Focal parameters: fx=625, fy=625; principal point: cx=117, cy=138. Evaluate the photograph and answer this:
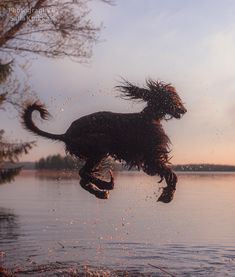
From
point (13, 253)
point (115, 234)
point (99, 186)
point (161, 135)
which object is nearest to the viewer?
point (161, 135)

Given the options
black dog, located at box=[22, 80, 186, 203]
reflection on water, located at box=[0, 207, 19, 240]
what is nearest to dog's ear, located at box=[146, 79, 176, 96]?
black dog, located at box=[22, 80, 186, 203]

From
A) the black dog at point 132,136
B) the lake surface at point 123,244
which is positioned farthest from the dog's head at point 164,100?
the lake surface at point 123,244

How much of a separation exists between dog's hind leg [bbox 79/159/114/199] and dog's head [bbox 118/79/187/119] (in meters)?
1.15

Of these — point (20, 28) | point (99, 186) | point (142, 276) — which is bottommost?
point (142, 276)

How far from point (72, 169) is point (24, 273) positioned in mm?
3585

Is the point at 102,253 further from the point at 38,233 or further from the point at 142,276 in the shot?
the point at 38,233

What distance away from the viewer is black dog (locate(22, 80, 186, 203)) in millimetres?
8367

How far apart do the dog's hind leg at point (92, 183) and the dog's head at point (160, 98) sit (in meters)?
1.15

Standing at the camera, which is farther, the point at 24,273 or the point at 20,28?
the point at 20,28

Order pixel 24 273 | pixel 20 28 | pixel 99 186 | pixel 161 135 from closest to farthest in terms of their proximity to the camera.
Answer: pixel 161 135 → pixel 99 186 → pixel 24 273 → pixel 20 28

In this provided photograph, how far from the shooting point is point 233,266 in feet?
45.4

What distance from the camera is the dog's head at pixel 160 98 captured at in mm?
8508

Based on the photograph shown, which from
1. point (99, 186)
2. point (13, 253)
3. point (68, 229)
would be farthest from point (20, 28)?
point (99, 186)

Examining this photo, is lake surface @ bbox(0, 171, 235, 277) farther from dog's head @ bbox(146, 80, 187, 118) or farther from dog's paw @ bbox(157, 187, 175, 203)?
dog's head @ bbox(146, 80, 187, 118)
